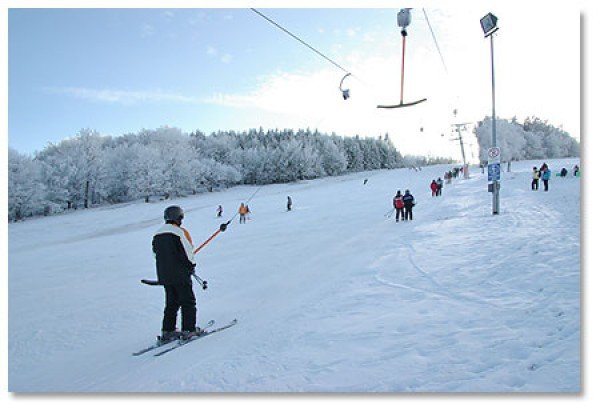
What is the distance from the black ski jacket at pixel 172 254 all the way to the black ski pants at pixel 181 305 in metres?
0.14

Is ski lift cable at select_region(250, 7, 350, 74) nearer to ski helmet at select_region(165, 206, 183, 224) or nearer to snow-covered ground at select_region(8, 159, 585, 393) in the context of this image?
ski helmet at select_region(165, 206, 183, 224)

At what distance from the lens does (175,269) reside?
4.41m

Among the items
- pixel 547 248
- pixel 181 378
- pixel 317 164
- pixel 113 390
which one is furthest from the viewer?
pixel 317 164

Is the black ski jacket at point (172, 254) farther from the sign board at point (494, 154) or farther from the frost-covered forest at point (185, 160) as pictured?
the sign board at point (494, 154)

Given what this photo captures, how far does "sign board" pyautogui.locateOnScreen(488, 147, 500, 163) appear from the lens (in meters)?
10.6

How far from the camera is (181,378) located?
10.9 feet

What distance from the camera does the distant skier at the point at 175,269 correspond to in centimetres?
437

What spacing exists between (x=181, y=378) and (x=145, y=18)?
4860 mm

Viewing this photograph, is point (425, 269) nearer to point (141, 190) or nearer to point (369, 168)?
point (141, 190)

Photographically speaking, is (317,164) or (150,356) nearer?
(150,356)

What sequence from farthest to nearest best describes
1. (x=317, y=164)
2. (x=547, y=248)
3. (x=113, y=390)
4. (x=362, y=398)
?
(x=317, y=164)
(x=547, y=248)
(x=113, y=390)
(x=362, y=398)

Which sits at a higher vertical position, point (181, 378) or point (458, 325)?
→ point (458, 325)

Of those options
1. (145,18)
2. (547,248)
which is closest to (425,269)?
(547,248)

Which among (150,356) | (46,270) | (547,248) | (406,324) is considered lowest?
(46,270)
